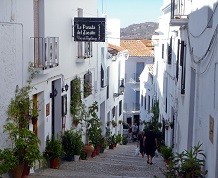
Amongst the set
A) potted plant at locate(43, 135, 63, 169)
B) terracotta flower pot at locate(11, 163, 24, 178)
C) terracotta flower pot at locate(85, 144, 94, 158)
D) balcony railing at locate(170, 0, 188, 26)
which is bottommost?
terracotta flower pot at locate(85, 144, 94, 158)

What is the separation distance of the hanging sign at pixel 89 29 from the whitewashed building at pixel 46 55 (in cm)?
23

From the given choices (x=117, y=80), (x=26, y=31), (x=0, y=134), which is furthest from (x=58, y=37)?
(x=117, y=80)

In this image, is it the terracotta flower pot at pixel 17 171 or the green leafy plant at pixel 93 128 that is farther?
the green leafy plant at pixel 93 128

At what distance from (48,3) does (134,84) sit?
33.2 metres

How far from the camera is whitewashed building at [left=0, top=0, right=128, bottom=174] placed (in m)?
10.4

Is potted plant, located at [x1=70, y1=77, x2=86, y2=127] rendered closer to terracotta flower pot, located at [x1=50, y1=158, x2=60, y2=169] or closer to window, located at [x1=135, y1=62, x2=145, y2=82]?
terracotta flower pot, located at [x1=50, y1=158, x2=60, y2=169]

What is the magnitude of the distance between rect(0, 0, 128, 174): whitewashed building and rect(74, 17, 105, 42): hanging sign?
0.23m

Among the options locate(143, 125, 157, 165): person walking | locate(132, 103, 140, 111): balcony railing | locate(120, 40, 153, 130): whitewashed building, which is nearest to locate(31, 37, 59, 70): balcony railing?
locate(143, 125, 157, 165): person walking

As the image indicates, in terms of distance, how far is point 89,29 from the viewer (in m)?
16.2

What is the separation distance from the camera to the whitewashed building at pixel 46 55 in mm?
10352

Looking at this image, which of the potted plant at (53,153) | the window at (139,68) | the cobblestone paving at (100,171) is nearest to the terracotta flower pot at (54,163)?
the potted plant at (53,153)

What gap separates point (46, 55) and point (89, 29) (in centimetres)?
390

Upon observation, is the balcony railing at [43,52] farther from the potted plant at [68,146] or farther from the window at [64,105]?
the potted plant at [68,146]

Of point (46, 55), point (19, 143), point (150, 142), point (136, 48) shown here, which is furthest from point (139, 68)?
point (19, 143)
